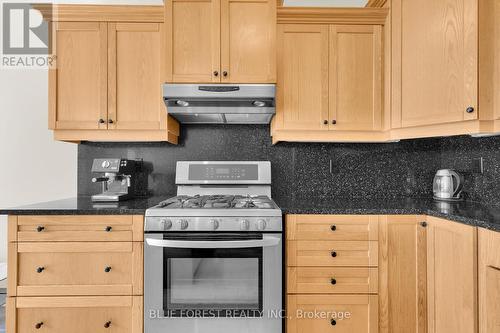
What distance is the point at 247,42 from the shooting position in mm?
1968

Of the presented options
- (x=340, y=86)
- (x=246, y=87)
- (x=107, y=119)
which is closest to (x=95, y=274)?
(x=107, y=119)

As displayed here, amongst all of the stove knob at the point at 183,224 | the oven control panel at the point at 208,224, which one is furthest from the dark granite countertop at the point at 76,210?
the stove knob at the point at 183,224

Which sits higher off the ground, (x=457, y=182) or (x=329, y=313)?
(x=457, y=182)

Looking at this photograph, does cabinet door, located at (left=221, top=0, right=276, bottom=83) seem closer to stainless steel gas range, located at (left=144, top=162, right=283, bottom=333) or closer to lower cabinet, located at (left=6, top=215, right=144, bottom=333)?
stainless steel gas range, located at (left=144, top=162, right=283, bottom=333)

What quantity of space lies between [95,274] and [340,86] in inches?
73.2

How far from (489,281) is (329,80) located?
137 centimetres

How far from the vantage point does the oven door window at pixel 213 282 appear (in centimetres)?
166

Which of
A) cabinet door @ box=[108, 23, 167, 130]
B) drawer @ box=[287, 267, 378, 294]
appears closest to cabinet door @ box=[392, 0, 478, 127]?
drawer @ box=[287, 267, 378, 294]

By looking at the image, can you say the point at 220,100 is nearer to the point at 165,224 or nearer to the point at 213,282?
the point at 165,224

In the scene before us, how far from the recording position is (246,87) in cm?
192

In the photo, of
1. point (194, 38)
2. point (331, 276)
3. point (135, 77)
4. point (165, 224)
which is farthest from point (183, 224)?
point (194, 38)

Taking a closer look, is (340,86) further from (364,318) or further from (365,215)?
(364,318)

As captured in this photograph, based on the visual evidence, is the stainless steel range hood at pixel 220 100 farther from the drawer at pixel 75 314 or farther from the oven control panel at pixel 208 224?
the drawer at pixel 75 314

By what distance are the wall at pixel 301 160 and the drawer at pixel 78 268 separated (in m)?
0.72
